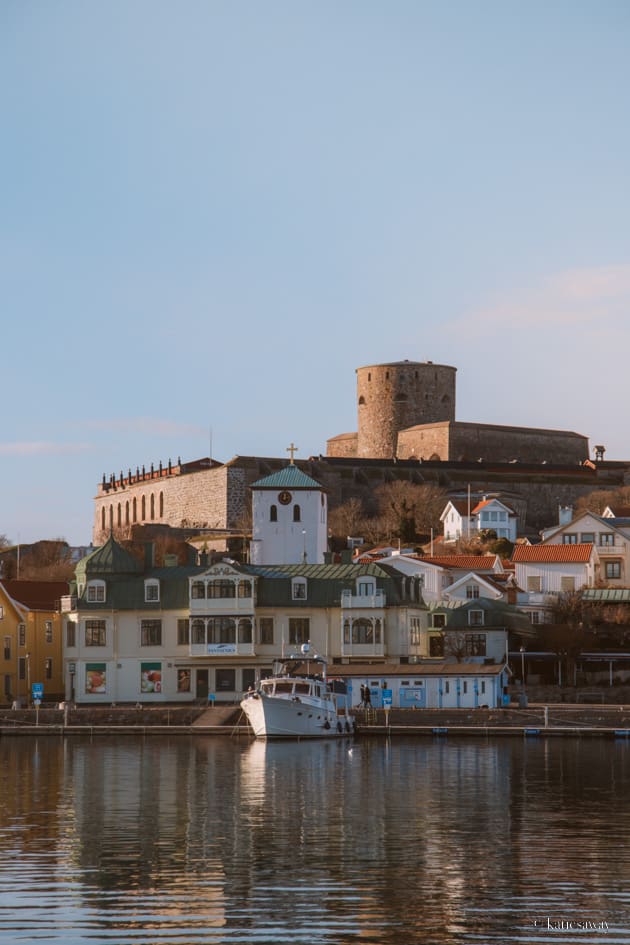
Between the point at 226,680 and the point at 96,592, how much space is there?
6.34 m

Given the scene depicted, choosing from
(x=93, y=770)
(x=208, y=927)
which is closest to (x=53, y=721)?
(x=93, y=770)

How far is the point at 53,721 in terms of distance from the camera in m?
61.9

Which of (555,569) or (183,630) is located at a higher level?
(555,569)

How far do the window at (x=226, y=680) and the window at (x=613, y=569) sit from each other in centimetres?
2629

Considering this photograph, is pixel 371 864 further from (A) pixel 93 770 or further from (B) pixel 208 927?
(A) pixel 93 770

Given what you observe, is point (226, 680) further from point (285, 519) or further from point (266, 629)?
point (285, 519)

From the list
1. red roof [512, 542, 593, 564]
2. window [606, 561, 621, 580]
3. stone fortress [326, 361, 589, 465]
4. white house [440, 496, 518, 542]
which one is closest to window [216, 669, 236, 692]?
red roof [512, 542, 593, 564]

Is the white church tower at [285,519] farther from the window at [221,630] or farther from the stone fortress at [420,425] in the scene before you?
the stone fortress at [420,425]

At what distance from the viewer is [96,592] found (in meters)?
68.4

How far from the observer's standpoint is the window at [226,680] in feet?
219

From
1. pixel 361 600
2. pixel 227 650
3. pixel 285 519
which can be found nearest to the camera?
pixel 227 650

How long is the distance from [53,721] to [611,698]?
21.7 meters

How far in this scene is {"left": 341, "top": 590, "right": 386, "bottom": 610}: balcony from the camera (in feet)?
218

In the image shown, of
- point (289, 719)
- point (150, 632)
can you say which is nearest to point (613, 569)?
point (150, 632)
